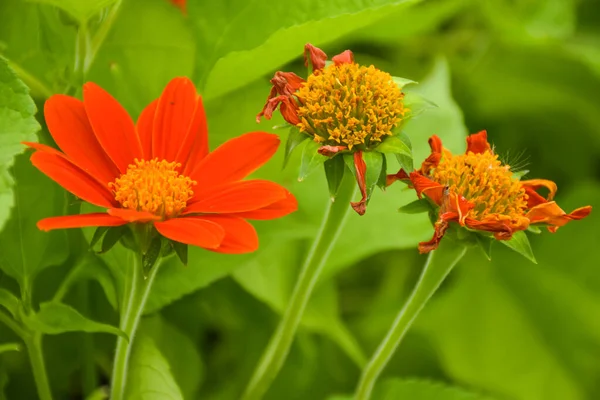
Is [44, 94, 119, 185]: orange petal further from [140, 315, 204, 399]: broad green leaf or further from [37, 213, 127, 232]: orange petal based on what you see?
[140, 315, 204, 399]: broad green leaf

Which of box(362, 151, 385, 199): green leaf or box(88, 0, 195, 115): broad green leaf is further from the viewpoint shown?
box(88, 0, 195, 115): broad green leaf

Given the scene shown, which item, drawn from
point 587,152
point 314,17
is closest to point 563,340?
point 587,152

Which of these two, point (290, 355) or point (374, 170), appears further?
point (290, 355)

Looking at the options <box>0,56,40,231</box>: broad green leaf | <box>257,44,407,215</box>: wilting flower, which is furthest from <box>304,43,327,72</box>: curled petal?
<box>0,56,40,231</box>: broad green leaf

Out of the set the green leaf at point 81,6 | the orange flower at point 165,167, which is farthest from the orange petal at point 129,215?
the green leaf at point 81,6

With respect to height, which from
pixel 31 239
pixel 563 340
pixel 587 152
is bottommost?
pixel 563 340

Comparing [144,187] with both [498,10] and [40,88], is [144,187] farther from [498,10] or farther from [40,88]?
[498,10]

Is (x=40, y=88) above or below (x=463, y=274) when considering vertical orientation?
above
